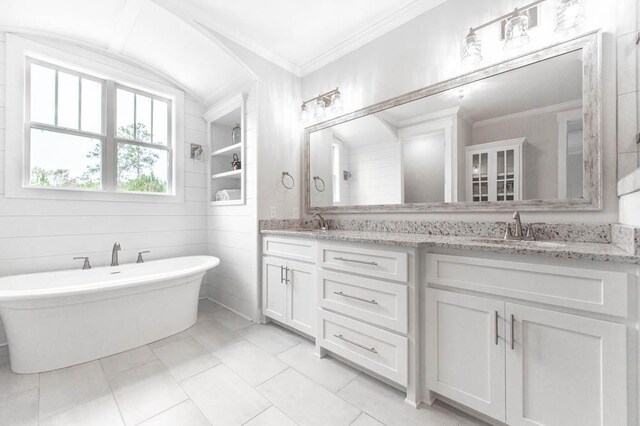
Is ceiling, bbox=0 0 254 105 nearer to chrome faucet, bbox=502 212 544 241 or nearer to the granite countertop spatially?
the granite countertop

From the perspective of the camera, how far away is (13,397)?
5.05 feet

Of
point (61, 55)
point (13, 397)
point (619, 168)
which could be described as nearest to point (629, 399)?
point (619, 168)

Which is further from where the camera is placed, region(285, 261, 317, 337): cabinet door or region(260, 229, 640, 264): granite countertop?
region(285, 261, 317, 337): cabinet door

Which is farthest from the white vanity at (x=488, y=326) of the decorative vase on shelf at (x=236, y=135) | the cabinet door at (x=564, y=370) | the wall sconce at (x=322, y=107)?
the decorative vase on shelf at (x=236, y=135)

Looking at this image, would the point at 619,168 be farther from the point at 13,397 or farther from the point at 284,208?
the point at 13,397

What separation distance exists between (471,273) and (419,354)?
56cm

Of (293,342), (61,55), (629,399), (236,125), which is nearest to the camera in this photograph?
(629,399)

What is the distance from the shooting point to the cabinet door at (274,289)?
2.35 meters

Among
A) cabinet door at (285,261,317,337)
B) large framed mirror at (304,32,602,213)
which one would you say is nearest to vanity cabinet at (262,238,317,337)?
cabinet door at (285,261,317,337)

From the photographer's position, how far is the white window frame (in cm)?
219

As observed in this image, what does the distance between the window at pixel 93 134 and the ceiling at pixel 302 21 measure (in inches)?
50.2

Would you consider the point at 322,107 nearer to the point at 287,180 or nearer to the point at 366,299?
the point at 287,180

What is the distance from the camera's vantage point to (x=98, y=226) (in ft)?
8.49

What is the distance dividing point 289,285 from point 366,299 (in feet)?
2.69
